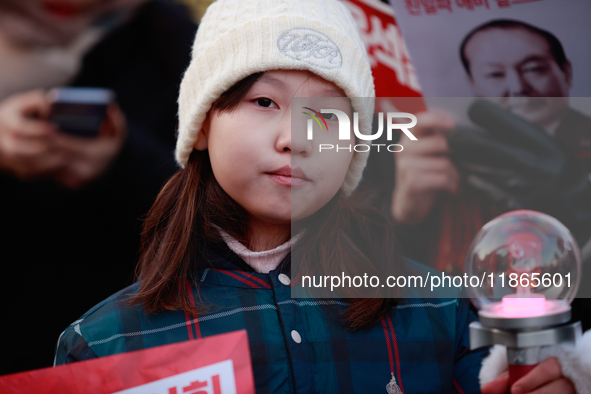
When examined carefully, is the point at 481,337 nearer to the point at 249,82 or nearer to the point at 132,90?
the point at 249,82

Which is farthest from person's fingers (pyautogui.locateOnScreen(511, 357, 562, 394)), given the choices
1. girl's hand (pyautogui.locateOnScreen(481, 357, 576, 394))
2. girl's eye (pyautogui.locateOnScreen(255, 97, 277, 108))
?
girl's eye (pyautogui.locateOnScreen(255, 97, 277, 108))

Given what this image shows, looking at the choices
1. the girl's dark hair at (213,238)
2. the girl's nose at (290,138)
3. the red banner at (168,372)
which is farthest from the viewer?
the girl's dark hair at (213,238)

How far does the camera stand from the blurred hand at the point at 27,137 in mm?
1616

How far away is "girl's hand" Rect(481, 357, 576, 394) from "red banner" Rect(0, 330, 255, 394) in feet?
1.32

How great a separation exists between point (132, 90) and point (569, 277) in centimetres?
150

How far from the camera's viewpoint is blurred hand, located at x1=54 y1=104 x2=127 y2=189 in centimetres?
169

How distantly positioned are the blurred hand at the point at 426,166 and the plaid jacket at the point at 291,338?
517 mm

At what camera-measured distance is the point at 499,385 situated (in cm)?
77

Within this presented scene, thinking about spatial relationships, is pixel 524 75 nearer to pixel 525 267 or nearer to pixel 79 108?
pixel 525 267

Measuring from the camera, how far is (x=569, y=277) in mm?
769

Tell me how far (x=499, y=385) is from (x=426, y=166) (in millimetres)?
912

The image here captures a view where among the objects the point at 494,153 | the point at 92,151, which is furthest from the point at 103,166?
→ the point at 494,153

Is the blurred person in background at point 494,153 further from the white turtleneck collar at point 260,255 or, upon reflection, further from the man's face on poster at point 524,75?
the white turtleneck collar at point 260,255

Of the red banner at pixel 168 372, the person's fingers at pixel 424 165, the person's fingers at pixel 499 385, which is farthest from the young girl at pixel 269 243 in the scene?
the person's fingers at pixel 424 165
